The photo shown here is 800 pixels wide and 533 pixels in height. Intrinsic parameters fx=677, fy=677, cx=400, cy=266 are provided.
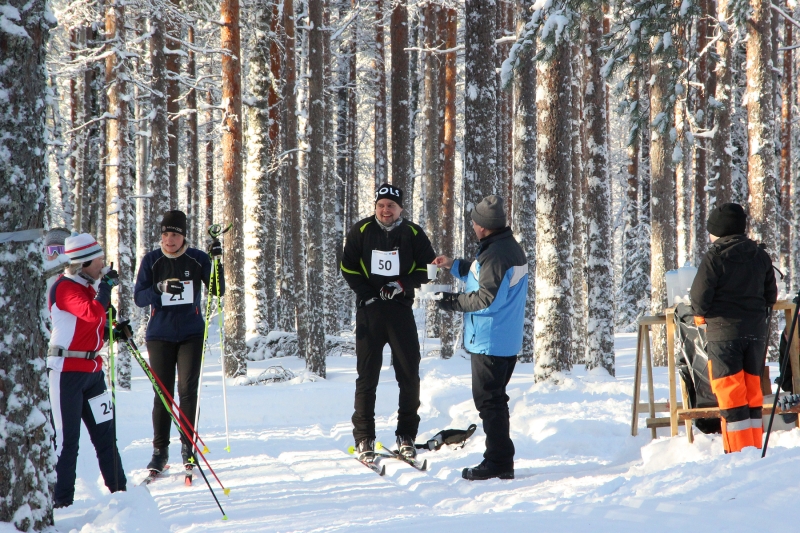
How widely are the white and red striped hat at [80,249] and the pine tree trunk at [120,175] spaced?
7359 mm

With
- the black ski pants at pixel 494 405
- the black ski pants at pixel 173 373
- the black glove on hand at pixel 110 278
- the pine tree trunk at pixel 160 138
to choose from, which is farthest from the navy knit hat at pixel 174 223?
the pine tree trunk at pixel 160 138

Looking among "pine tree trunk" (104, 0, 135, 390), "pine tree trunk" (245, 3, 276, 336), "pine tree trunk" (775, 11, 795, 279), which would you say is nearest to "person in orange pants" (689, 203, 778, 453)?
"pine tree trunk" (245, 3, 276, 336)

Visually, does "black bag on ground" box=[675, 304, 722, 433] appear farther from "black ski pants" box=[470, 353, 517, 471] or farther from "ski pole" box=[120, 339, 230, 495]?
"ski pole" box=[120, 339, 230, 495]

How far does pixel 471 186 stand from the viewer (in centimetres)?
1131

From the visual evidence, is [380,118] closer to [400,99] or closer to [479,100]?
[400,99]

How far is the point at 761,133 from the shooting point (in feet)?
40.4

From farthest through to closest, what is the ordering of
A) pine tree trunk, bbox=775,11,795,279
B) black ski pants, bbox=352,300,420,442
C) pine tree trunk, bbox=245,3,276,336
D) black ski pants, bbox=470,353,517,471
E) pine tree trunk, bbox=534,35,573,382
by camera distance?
pine tree trunk, bbox=775,11,795,279 < pine tree trunk, bbox=245,3,276,336 < pine tree trunk, bbox=534,35,573,382 < black ski pants, bbox=352,300,420,442 < black ski pants, bbox=470,353,517,471

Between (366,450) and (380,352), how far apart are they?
91 cm

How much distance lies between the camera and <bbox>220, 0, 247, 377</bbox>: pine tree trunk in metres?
12.5

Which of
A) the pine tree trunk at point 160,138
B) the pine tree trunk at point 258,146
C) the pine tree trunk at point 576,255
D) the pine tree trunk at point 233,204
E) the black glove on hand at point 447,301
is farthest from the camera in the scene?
the pine tree trunk at point 576,255

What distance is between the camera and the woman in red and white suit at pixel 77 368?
4805 mm

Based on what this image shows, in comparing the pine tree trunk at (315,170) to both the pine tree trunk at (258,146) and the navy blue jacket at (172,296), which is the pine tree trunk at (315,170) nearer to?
the pine tree trunk at (258,146)

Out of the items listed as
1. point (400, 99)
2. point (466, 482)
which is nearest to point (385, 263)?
point (466, 482)

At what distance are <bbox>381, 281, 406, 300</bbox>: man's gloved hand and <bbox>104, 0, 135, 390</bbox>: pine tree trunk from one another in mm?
7448
